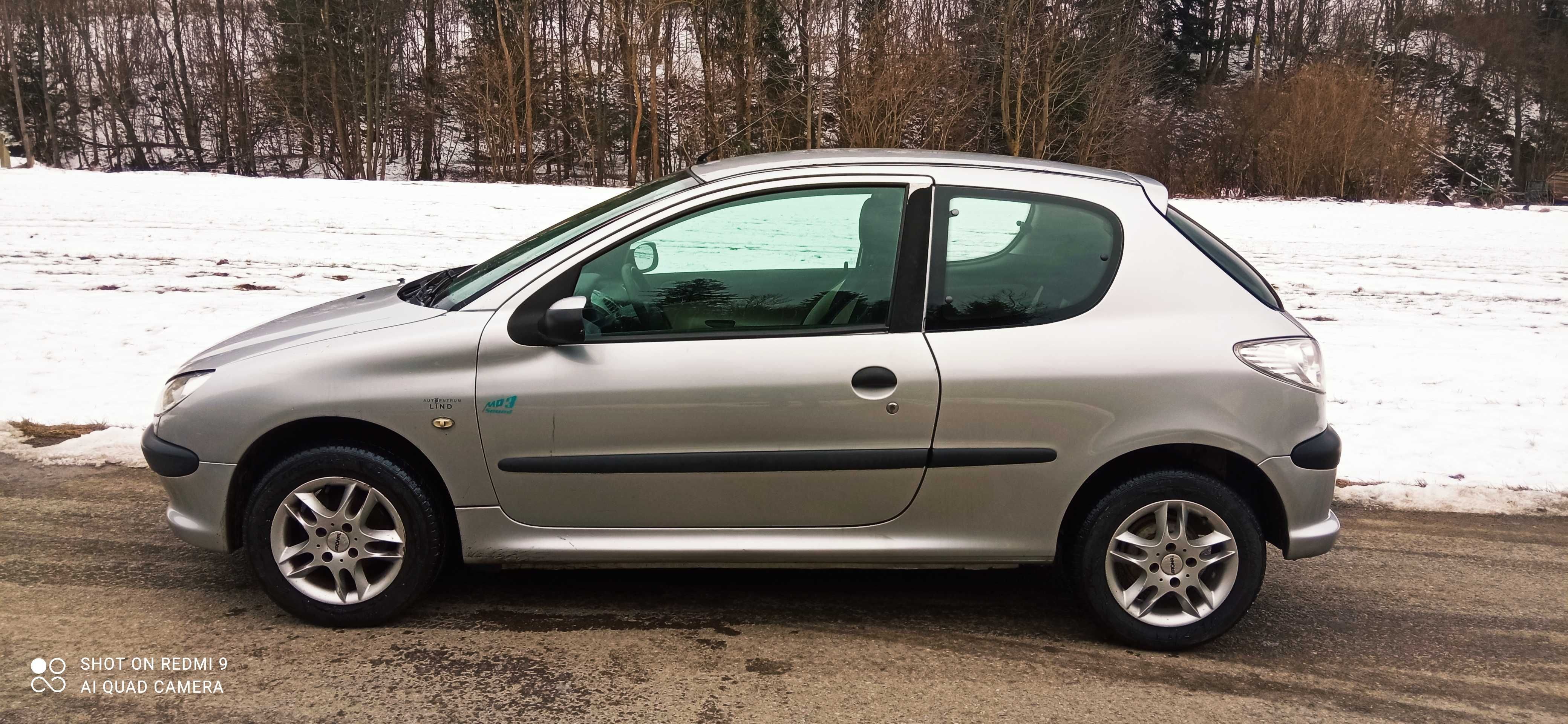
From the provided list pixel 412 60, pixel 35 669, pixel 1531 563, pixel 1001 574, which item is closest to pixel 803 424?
pixel 1001 574

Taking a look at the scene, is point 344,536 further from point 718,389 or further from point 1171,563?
point 1171,563

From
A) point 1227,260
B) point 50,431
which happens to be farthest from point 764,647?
point 50,431

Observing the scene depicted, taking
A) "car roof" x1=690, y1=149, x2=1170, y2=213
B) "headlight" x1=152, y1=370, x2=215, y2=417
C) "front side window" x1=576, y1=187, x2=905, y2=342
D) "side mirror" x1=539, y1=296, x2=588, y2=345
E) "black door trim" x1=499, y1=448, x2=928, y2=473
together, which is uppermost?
"car roof" x1=690, y1=149, x2=1170, y2=213

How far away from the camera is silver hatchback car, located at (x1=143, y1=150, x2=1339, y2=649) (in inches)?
141

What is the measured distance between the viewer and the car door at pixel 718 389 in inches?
140

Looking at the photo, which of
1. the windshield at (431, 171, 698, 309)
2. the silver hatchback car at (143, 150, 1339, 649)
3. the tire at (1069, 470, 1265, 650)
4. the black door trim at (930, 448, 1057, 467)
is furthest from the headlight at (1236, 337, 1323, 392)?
the windshield at (431, 171, 698, 309)

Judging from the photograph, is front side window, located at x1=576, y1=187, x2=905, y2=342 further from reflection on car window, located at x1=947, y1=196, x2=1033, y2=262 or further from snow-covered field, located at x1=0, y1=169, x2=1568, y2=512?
snow-covered field, located at x1=0, y1=169, x2=1568, y2=512

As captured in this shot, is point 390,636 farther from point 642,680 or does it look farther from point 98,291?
point 98,291

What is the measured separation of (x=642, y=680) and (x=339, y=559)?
115 cm

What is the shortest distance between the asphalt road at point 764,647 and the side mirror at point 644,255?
1266mm

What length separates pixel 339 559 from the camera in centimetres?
371

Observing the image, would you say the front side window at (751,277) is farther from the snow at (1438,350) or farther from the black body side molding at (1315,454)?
the snow at (1438,350)

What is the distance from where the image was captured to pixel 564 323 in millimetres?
3525

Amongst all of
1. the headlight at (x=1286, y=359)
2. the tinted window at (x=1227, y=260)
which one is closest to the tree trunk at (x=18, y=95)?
the tinted window at (x=1227, y=260)
